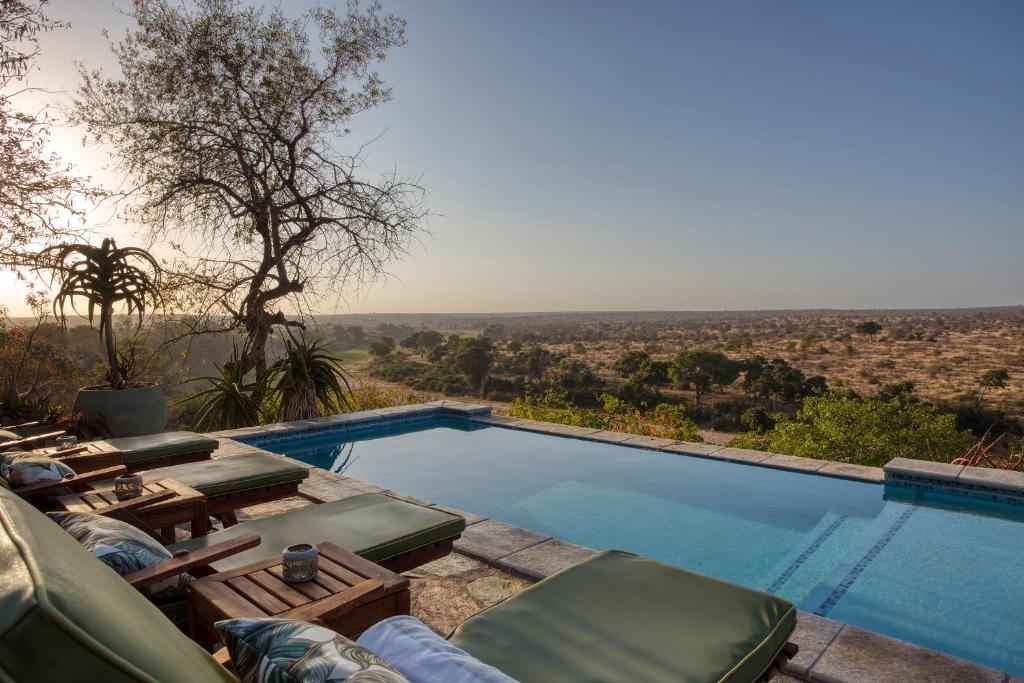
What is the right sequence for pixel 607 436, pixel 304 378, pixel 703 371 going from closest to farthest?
pixel 607 436 < pixel 304 378 < pixel 703 371

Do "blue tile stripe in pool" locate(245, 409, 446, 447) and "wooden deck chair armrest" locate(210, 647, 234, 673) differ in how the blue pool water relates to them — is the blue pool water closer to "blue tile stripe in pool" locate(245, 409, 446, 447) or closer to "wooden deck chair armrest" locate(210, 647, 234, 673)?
"blue tile stripe in pool" locate(245, 409, 446, 447)

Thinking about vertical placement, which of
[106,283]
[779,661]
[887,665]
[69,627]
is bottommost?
[887,665]

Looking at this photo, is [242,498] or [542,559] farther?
[242,498]

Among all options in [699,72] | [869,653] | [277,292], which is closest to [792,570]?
[869,653]

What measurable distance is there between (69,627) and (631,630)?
1.44m

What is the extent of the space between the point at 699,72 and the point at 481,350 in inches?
646

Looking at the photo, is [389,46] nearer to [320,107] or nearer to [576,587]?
[320,107]

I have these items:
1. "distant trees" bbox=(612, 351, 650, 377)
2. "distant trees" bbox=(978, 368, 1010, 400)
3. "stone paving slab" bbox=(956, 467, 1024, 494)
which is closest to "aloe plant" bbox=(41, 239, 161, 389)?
"stone paving slab" bbox=(956, 467, 1024, 494)

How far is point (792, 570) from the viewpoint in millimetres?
4004

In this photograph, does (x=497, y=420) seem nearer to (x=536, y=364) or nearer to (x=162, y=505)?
(x=162, y=505)

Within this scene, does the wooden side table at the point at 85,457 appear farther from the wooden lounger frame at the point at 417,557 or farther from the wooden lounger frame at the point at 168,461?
the wooden lounger frame at the point at 417,557

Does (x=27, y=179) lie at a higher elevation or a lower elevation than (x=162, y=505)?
higher

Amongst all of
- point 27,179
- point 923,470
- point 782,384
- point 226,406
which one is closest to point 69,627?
point 923,470

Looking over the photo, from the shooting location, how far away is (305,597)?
68.4 inches
